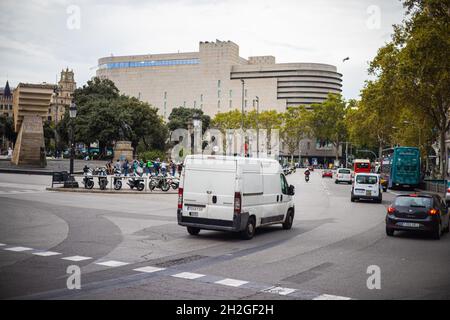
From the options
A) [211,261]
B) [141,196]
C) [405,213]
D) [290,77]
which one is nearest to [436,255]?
[405,213]

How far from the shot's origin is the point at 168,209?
21641mm

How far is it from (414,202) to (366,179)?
14.3m

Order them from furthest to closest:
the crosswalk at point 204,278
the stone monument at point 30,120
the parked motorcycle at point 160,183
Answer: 1. the stone monument at point 30,120
2. the parked motorcycle at point 160,183
3. the crosswalk at point 204,278

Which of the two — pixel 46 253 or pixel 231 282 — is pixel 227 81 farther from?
pixel 231 282

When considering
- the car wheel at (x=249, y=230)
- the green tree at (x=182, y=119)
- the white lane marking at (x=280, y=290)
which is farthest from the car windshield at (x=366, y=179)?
the green tree at (x=182, y=119)

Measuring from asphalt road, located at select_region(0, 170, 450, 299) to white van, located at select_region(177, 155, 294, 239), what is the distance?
0.50m

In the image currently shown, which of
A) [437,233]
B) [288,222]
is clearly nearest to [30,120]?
[288,222]

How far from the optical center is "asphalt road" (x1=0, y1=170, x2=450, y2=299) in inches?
320

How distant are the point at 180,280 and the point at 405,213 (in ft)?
28.8

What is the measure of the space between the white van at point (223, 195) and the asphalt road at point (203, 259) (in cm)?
50

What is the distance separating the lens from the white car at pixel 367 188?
2883 centimetres

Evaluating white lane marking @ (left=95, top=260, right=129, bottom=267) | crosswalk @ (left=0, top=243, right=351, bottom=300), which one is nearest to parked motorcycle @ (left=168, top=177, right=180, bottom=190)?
crosswalk @ (left=0, top=243, right=351, bottom=300)

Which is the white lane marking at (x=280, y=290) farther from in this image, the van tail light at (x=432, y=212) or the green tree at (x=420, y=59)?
the green tree at (x=420, y=59)
